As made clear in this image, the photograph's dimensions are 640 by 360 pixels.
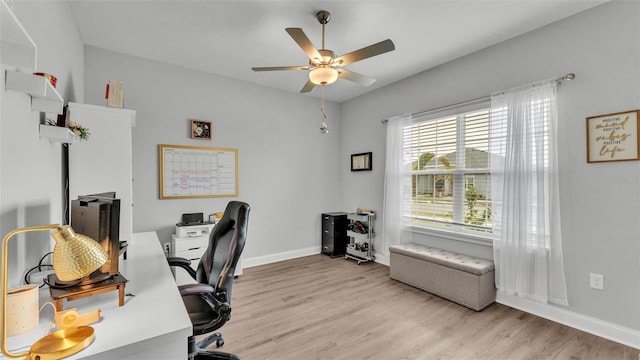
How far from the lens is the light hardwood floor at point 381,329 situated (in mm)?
2031

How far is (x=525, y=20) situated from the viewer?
2467mm

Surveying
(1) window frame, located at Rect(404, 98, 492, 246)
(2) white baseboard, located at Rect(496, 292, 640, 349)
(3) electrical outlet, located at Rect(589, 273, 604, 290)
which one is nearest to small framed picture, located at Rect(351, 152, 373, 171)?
(1) window frame, located at Rect(404, 98, 492, 246)

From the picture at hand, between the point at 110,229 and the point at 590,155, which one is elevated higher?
the point at 590,155

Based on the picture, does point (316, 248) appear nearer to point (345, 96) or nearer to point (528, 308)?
point (345, 96)

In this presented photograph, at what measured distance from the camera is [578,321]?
2346mm

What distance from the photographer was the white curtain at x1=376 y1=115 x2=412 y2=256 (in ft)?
12.4

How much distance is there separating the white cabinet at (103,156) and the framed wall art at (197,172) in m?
1.05

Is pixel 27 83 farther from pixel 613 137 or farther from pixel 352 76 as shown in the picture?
pixel 613 137

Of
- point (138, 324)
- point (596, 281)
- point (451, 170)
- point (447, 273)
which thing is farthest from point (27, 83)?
point (596, 281)

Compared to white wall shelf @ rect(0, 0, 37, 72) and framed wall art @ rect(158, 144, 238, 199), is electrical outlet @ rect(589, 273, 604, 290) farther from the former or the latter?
framed wall art @ rect(158, 144, 238, 199)

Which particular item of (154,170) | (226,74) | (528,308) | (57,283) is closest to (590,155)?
(528,308)

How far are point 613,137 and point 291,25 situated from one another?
111 inches

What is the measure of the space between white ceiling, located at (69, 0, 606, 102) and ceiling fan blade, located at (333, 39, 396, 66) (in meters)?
0.46

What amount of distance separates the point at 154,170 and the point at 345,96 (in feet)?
10.0
